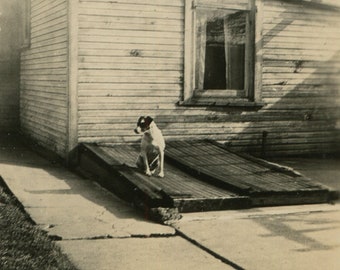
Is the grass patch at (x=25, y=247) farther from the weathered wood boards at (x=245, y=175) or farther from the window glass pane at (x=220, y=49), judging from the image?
the window glass pane at (x=220, y=49)

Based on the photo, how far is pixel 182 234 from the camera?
6293mm

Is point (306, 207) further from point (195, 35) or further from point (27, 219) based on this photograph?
point (195, 35)

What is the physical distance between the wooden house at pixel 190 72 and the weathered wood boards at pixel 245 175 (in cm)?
101

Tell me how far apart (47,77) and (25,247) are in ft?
23.6

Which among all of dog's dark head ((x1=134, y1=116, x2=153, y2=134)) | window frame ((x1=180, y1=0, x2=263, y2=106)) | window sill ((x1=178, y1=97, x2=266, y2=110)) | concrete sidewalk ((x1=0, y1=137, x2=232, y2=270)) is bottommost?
concrete sidewalk ((x1=0, y1=137, x2=232, y2=270))

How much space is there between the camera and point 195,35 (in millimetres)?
11414

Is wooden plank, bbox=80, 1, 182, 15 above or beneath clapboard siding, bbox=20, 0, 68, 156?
above

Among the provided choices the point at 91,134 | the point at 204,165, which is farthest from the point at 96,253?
the point at 91,134

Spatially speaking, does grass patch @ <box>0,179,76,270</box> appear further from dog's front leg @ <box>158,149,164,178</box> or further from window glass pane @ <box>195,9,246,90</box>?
window glass pane @ <box>195,9,246,90</box>

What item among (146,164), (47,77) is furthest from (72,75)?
(146,164)

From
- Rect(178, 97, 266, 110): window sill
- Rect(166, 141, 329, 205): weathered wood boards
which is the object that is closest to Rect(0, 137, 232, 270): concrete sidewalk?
Rect(166, 141, 329, 205): weathered wood boards

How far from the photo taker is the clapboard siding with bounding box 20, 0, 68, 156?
10.9 m

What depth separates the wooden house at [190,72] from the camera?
10578mm

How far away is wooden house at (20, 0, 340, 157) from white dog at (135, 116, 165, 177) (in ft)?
7.60
